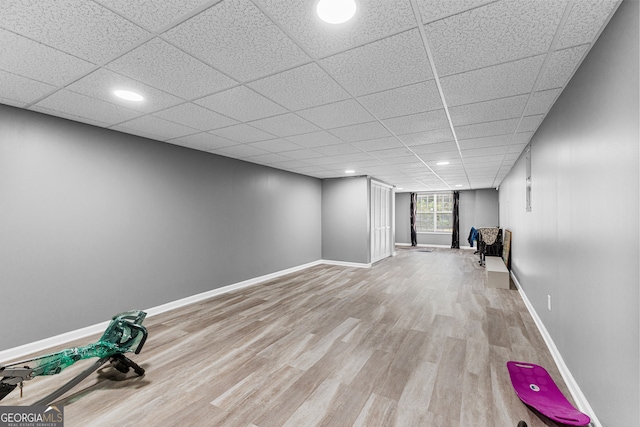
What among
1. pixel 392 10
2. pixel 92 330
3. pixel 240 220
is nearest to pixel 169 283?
pixel 92 330

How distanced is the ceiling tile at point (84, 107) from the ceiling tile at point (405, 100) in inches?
92.7

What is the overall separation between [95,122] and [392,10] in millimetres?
3277

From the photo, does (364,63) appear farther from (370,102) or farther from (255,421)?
(255,421)

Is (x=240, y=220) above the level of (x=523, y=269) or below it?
above

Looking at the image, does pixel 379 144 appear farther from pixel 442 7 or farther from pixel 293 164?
pixel 442 7

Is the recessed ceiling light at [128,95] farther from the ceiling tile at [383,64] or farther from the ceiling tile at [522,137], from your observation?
the ceiling tile at [522,137]

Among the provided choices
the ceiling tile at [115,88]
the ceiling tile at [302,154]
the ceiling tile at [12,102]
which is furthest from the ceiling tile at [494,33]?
the ceiling tile at [12,102]

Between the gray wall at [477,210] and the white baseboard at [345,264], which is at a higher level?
the gray wall at [477,210]

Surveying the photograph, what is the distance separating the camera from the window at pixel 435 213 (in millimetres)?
11102

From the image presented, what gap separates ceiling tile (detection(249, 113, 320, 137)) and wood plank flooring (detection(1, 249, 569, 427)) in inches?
93.3

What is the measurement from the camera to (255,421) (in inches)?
67.7

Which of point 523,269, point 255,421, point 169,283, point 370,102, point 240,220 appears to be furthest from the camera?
point 240,220

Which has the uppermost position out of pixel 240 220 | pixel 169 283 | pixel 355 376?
pixel 240 220

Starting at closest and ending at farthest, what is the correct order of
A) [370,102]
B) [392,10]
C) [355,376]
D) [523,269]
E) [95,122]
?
[392,10] → [355,376] → [370,102] → [95,122] → [523,269]
